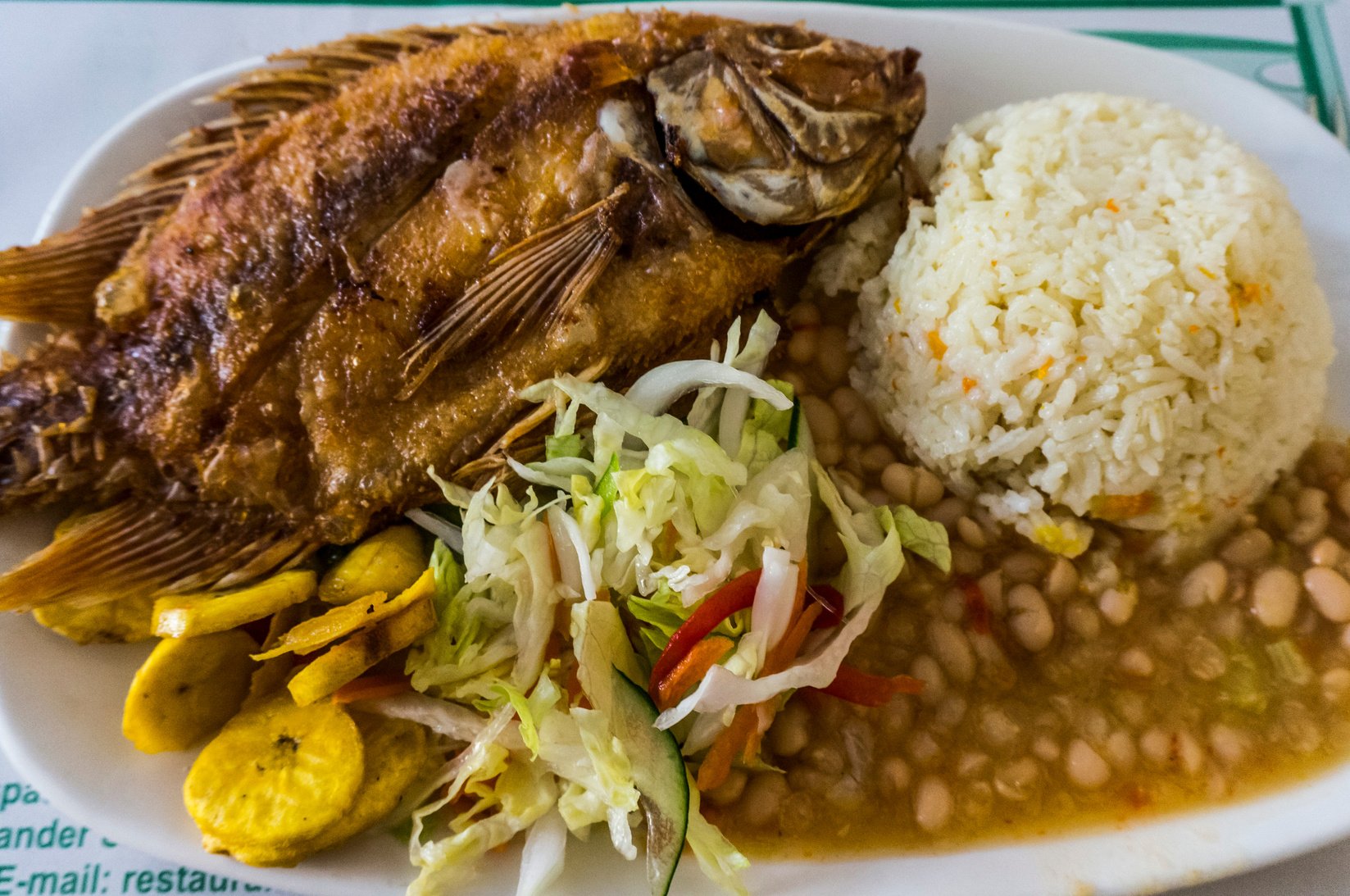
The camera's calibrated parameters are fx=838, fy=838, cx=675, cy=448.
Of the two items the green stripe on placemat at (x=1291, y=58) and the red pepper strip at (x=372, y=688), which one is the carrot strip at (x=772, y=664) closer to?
the red pepper strip at (x=372, y=688)

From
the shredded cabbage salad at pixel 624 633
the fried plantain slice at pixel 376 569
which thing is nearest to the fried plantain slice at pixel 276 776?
the shredded cabbage salad at pixel 624 633

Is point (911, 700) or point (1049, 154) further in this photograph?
point (1049, 154)

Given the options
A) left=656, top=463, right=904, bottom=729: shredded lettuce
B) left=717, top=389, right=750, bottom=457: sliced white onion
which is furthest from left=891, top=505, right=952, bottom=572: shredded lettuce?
left=717, top=389, right=750, bottom=457: sliced white onion

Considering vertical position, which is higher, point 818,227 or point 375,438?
point 375,438

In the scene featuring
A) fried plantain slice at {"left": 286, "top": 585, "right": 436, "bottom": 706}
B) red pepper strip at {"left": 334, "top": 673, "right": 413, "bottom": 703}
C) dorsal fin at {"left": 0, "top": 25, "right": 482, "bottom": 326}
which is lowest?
red pepper strip at {"left": 334, "top": 673, "right": 413, "bottom": 703}

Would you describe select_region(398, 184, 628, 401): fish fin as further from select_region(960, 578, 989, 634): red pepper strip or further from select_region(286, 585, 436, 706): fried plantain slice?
select_region(960, 578, 989, 634): red pepper strip

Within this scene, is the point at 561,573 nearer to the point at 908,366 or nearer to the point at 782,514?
the point at 782,514

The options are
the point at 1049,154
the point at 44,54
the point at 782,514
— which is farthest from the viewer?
the point at 44,54

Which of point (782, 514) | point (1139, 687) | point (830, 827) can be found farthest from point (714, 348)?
point (1139, 687)
